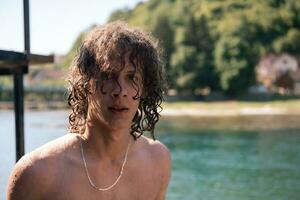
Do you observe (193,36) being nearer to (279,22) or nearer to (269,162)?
(279,22)

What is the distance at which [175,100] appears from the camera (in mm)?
76500

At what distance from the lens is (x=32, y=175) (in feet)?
6.95

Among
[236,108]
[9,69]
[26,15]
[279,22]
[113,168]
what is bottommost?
[236,108]

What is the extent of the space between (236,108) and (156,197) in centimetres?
6806

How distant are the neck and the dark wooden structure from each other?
10.2 ft

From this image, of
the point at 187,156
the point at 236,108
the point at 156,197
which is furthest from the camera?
the point at 236,108

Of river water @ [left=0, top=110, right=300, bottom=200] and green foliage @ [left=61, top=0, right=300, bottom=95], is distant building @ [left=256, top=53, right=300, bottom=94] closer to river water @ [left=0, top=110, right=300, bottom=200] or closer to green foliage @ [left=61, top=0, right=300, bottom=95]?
green foliage @ [left=61, top=0, right=300, bottom=95]

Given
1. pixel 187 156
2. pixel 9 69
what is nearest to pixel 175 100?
pixel 187 156

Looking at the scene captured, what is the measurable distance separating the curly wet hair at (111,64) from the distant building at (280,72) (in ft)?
248

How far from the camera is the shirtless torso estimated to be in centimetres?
212

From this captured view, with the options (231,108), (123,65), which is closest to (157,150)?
(123,65)

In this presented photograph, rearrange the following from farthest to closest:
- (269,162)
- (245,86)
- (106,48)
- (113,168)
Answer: (245,86) < (269,162) < (113,168) < (106,48)

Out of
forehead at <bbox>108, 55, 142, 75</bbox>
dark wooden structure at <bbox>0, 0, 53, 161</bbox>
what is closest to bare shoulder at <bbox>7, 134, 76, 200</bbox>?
forehead at <bbox>108, 55, 142, 75</bbox>

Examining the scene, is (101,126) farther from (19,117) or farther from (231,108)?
(231,108)
